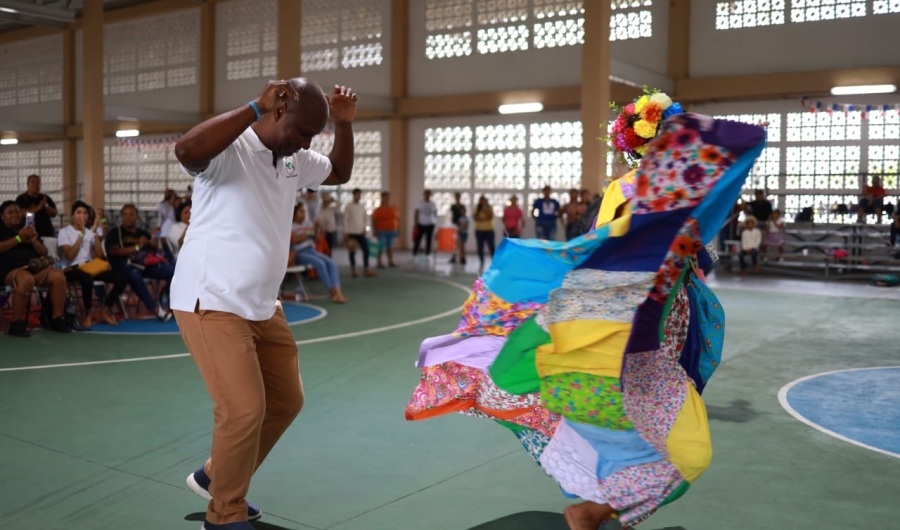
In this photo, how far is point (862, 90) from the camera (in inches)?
764

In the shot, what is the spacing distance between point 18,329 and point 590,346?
7.78 m

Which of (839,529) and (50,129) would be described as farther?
(50,129)

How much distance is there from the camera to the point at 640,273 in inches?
135

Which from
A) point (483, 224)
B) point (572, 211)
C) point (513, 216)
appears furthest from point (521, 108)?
point (572, 211)

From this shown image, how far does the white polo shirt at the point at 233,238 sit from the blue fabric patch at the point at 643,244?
50.5 inches

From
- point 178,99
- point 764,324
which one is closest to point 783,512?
point 764,324

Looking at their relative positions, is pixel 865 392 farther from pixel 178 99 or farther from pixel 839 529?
pixel 178 99

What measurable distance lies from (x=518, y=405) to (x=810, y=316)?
8.84 m

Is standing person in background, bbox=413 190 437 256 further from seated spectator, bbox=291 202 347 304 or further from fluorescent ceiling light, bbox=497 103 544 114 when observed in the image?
seated spectator, bbox=291 202 347 304

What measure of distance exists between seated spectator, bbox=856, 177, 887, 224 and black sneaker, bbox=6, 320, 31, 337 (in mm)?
15876

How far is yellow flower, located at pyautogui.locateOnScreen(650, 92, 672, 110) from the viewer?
13.9ft

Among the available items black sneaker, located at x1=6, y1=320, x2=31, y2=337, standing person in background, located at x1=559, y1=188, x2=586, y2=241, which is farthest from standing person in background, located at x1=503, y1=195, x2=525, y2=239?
black sneaker, located at x1=6, y1=320, x2=31, y2=337

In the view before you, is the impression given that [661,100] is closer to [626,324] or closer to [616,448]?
[626,324]

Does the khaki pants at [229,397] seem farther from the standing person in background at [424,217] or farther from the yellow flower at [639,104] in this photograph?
the standing person in background at [424,217]
